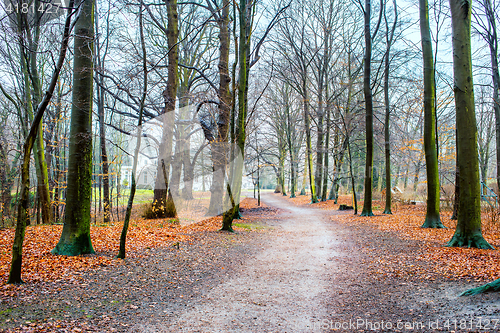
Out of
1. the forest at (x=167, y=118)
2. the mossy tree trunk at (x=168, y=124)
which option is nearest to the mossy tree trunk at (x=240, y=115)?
the forest at (x=167, y=118)

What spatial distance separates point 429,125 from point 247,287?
8493 millimetres

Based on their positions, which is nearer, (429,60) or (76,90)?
(76,90)

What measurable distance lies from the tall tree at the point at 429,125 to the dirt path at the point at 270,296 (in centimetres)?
459

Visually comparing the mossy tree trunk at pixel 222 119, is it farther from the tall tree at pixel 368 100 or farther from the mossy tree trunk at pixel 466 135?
the mossy tree trunk at pixel 466 135

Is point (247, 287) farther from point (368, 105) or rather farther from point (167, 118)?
point (368, 105)

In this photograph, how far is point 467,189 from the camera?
6719mm

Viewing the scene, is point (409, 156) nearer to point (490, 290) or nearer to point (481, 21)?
point (481, 21)

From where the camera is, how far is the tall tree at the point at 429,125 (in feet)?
31.3

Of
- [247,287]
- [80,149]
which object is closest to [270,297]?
[247,287]

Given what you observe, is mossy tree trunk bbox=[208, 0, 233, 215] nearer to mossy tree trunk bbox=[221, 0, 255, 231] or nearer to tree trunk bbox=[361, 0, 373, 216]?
mossy tree trunk bbox=[221, 0, 255, 231]

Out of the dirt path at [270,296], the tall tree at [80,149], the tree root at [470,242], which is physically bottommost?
the dirt path at [270,296]

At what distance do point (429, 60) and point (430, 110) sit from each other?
65.0 inches

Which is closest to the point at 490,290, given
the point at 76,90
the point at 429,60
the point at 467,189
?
the point at 467,189

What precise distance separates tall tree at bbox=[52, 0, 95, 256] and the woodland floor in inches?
20.9
